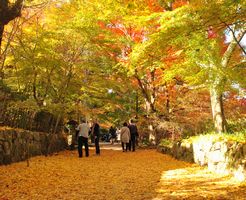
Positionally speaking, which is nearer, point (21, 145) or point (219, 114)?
point (21, 145)

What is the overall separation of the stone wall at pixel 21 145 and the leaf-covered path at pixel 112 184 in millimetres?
668

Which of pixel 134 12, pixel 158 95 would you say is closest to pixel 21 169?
pixel 134 12

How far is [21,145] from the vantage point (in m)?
11.4

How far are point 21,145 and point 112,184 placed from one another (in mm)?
5421

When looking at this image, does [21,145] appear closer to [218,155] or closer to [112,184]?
[112,184]

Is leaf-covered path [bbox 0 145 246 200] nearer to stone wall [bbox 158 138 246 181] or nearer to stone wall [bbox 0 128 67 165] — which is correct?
stone wall [bbox 158 138 246 181]

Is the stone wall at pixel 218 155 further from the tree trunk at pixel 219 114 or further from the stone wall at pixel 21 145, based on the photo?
the stone wall at pixel 21 145

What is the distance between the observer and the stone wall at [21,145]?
10.0 metres

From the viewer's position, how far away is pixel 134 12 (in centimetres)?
1380

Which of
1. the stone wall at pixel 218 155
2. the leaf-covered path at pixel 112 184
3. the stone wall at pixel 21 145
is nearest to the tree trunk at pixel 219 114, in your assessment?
the stone wall at pixel 218 155

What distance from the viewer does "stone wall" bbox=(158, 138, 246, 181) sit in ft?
23.2

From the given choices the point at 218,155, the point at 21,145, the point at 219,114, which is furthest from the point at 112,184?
the point at 219,114

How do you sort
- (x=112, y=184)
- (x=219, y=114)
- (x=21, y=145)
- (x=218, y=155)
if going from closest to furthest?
(x=112, y=184), (x=218, y=155), (x=21, y=145), (x=219, y=114)

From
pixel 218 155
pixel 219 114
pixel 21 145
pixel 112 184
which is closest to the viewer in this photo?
pixel 112 184
